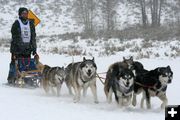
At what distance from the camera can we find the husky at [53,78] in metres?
8.52

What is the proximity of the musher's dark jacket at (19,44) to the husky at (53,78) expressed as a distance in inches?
31.8

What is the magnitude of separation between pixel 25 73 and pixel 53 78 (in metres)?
0.98

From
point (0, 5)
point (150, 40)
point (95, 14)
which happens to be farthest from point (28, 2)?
point (150, 40)

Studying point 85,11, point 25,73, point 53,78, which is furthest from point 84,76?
point 85,11

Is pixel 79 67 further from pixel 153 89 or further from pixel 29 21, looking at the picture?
pixel 29 21

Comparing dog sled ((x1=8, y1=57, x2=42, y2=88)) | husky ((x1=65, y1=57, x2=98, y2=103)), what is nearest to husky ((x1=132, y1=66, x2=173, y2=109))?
husky ((x1=65, y1=57, x2=98, y2=103))

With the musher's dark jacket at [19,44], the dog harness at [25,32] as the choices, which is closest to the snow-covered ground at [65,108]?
the musher's dark jacket at [19,44]

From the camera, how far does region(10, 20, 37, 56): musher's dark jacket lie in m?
9.23

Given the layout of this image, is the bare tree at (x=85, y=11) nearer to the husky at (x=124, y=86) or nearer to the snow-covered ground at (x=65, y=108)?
the snow-covered ground at (x=65, y=108)

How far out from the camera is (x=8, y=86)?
9484mm

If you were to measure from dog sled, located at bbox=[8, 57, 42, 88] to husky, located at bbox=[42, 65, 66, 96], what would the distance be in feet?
1.38

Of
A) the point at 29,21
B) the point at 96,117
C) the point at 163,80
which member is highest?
the point at 29,21

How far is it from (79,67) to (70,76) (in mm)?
753

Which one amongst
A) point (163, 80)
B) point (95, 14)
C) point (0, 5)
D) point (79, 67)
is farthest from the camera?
point (0, 5)
